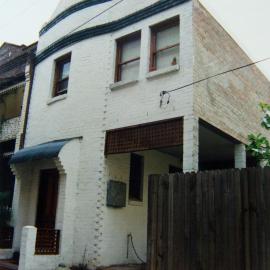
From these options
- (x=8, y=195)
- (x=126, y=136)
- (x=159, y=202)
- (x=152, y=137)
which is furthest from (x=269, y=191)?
(x=8, y=195)

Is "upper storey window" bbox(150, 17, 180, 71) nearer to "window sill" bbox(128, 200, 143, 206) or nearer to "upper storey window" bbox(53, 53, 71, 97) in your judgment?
"upper storey window" bbox(53, 53, 71, 97)

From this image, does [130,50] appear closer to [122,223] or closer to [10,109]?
[122,223]

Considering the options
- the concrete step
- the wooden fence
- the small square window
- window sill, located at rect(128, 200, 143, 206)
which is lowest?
the concrete step

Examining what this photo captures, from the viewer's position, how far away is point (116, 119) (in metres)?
10.4

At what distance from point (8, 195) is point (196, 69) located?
765 centimetres

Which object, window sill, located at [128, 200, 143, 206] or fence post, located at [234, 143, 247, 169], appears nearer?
window sill, located at [128, 200, 143, 206]

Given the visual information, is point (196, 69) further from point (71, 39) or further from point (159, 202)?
point (71, 39)

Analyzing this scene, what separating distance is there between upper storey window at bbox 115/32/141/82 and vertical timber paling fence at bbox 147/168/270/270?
15.2ft

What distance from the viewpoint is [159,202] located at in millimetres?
6797

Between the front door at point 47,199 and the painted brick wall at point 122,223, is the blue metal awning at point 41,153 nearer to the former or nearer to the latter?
the front door at point 47,199

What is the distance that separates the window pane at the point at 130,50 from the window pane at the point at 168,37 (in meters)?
0.74

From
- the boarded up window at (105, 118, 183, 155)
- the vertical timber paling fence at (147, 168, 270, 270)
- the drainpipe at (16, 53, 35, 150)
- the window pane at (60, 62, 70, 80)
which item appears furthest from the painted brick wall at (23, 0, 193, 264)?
the vertical timber paling fence at (147, 168, 270, 270)

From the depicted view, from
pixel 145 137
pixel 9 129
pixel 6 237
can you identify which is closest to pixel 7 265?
pixel 6 237

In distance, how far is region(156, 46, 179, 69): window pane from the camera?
991cm
